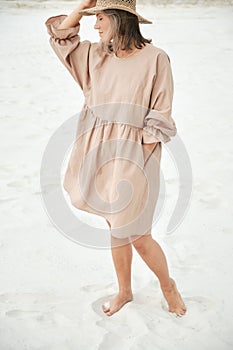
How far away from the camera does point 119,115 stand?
1807mm

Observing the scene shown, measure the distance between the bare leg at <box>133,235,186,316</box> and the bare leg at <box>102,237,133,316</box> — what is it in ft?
0.16

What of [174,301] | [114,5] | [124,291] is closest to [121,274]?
[124,291]

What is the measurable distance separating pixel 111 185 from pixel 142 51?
430mm

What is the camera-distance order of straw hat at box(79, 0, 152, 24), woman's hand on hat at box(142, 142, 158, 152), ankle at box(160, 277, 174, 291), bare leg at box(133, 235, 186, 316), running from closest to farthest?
straw hat at box(79, 0, 152, 24) < woman's hand on hat at box(142, 142, 158, 152) < bare leg at box(133, 235, 186, 316) < ankle at box(160, 277, 174, 291)

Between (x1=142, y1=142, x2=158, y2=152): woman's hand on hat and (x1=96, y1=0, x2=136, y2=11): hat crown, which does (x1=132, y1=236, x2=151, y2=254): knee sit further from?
(x1=96, y1=0, x2=136, y2=11): hat crown

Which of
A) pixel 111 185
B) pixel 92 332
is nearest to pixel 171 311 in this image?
pixel 92 332

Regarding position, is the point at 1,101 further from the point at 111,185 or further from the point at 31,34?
the point at 111,185

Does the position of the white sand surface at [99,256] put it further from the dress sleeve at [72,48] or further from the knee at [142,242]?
the dress sleeve at [72,48]

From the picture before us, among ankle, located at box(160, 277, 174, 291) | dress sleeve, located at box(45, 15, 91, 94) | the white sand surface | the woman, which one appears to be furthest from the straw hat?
the white sand surface

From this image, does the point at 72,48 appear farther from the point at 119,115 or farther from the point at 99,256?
the point at 99,256

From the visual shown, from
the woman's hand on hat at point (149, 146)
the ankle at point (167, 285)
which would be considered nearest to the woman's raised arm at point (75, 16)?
the woman's hand on hat at point (149, 146)

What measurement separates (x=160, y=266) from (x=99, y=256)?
56cm

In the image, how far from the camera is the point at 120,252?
6.33ft

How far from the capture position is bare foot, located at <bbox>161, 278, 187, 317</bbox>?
2.06 meters
